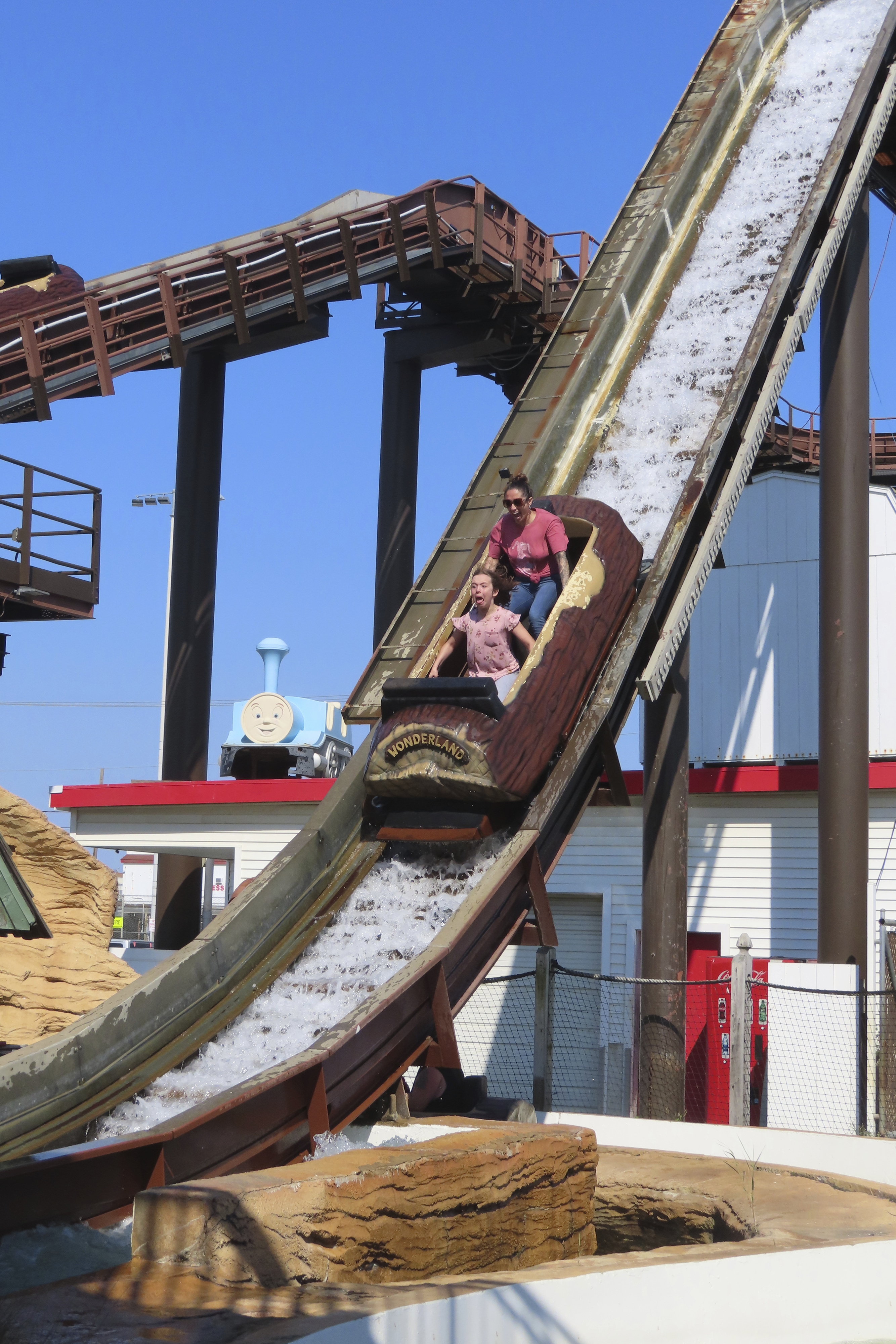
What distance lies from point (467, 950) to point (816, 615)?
9983 mm

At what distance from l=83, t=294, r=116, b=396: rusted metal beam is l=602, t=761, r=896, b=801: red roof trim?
6.14 metres

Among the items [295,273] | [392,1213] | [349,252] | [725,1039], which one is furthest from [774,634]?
[392,1213]

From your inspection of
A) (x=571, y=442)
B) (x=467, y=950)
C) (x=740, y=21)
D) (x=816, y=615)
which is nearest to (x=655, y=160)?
(x=740, y=21)

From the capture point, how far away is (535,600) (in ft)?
30.1

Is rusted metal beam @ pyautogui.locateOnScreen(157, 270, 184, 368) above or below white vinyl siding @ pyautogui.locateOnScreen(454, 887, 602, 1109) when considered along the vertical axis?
above

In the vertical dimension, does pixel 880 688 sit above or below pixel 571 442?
below

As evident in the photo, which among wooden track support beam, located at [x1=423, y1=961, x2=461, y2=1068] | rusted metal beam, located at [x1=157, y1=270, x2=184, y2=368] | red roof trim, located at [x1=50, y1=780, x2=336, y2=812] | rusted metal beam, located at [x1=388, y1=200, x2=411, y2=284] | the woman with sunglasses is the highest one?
rusted metal beam, located at [x1=388, y1=200, x2=411, y2=284]

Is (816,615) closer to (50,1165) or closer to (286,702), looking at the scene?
(286,702)

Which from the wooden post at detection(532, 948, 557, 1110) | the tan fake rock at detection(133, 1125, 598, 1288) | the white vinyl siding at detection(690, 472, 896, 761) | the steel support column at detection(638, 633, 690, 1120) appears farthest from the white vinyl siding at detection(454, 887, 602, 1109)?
the tan fake rock at detection(133, 1125, 598, 1288)

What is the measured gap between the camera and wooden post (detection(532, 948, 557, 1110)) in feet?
28.8

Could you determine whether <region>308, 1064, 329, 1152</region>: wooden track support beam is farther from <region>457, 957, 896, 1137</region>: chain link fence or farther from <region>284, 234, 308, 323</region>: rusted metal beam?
<region>284, 234, 308, 323</region>: rusted metal beam

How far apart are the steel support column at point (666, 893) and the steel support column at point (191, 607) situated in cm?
617

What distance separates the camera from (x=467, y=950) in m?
7.50

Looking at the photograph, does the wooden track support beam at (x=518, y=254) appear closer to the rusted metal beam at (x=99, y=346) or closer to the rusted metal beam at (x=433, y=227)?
the rusted metal beam at (x=433, y=227)
